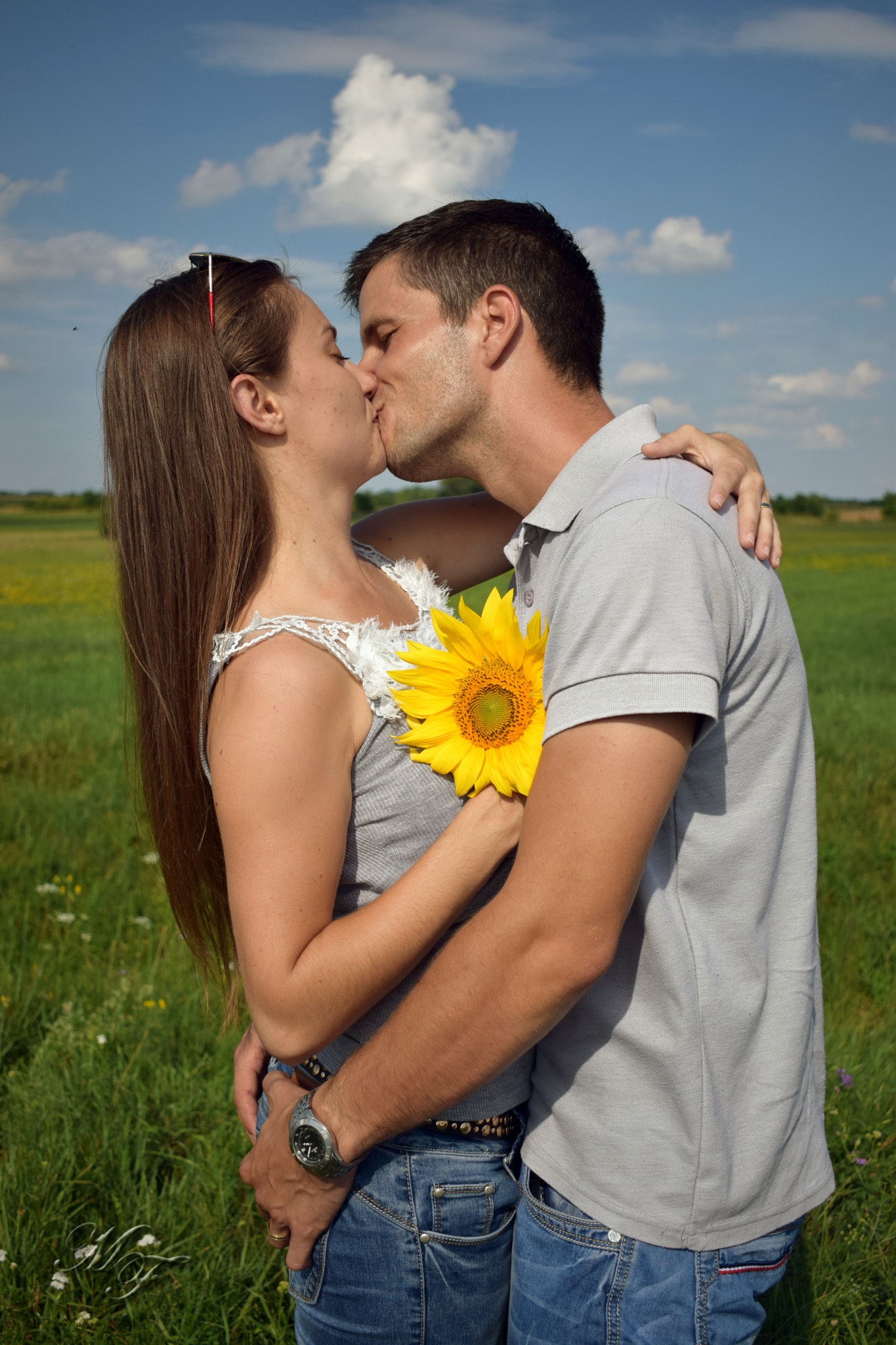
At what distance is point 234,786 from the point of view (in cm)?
151

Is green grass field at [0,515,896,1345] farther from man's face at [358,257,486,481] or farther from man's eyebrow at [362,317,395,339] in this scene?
man's eyebrow at [362,317,395,339]

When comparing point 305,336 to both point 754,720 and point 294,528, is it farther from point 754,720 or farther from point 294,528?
point 754,720

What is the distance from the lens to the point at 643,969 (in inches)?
58.1

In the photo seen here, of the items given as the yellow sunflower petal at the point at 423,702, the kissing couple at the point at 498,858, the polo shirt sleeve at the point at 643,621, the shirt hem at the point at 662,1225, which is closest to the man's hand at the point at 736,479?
the kissing couple at the point at 498,858

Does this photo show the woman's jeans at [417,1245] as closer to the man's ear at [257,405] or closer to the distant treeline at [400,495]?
the man's ear at [257,405]

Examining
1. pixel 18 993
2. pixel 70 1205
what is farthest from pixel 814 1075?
pixel 18 993

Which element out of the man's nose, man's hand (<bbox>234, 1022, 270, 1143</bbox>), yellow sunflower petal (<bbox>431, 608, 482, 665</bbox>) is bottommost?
man's hand (<bbox>234, 1022, 270, 1143</bbox>)

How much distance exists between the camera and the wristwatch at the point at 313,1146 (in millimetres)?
1545

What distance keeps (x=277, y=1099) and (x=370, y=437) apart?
1.46m

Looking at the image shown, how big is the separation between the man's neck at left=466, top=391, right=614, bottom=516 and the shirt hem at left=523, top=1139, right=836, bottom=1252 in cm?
147

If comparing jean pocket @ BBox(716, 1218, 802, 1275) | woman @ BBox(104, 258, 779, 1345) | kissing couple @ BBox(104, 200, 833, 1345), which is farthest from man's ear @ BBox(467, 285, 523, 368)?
jean pocket @ BBox(716, 1218, 802, 1275)

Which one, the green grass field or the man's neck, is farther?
the green grass field

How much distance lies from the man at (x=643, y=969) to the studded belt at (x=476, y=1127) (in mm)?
67

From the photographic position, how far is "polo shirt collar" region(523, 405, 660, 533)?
1.71 meters
